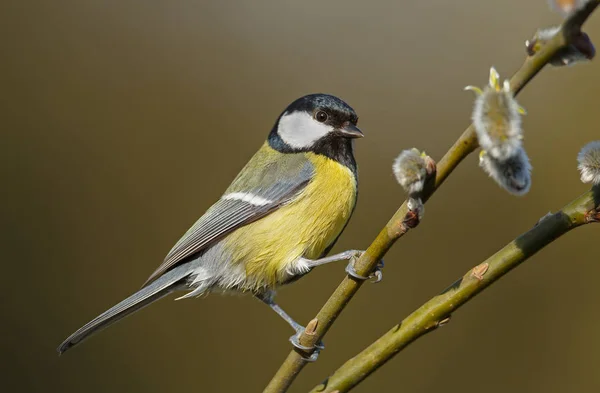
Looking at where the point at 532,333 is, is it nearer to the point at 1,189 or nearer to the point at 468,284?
the point at 468,284

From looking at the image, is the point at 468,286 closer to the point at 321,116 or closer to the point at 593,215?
the point at 593,215

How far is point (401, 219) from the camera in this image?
3.18 feet

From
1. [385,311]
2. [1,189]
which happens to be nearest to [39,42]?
[1,189]

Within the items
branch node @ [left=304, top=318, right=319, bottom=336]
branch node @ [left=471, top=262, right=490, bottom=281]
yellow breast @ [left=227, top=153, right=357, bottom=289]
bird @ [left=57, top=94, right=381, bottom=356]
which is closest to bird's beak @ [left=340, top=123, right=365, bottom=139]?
bird @ [left=57, top=94, right=381, bottom=356]

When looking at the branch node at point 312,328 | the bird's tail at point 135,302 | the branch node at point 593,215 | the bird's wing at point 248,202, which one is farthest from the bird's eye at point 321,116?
the branch node at point 593,215

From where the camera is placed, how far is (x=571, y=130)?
114 inches

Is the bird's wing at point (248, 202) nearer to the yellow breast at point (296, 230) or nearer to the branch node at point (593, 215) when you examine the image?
the yellow breast at point (296, 230)

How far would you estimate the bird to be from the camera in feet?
6.45

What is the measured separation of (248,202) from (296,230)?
8.4 inches

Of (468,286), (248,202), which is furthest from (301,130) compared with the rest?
(468,286)

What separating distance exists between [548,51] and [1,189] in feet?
9.69

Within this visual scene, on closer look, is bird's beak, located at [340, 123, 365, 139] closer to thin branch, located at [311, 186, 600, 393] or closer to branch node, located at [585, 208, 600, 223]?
thin branch, located at [311, 186, 600, 393]

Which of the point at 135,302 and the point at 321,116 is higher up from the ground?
the point at 321,116

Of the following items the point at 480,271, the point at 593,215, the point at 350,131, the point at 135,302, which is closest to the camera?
the point at 593,215
